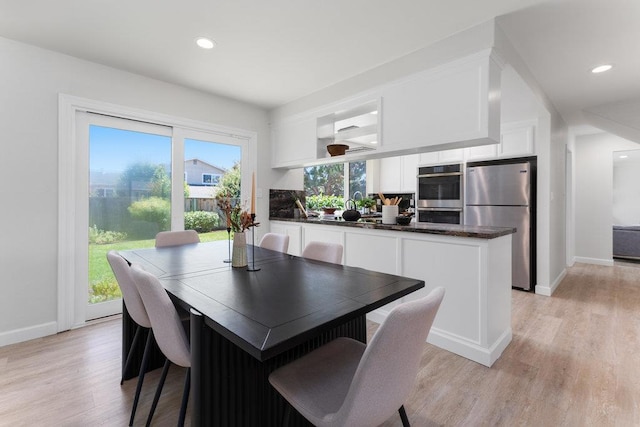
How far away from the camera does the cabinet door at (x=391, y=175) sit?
559cm

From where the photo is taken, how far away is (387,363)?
871 millimetres

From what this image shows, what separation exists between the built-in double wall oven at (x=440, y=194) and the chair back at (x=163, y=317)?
4104 mm

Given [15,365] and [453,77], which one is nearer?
[15,365]

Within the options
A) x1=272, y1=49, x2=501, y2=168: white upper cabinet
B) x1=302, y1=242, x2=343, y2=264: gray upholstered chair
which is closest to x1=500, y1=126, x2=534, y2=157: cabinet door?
x1=272, y1=49, x2=501, y2=168: white upper cabinet

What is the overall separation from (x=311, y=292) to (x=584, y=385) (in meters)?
1.97

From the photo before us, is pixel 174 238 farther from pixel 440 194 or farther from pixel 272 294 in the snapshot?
pixel 440 194

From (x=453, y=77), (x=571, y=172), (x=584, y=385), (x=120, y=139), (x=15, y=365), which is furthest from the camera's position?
(x=571, y=172)

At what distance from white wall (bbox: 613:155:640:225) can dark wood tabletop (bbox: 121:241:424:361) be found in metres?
8.05

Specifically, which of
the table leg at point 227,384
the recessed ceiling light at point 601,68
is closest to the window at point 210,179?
the table leg at point 227,384

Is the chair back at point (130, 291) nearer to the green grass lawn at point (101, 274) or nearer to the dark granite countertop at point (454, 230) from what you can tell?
the green grass lawn at point (101, 274)

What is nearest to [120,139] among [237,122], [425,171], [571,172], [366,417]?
[237,122]

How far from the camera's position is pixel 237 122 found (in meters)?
3.83

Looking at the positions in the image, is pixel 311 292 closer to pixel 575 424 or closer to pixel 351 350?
pixel 351 350

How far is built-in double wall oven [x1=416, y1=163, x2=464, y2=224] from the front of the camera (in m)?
4.42
